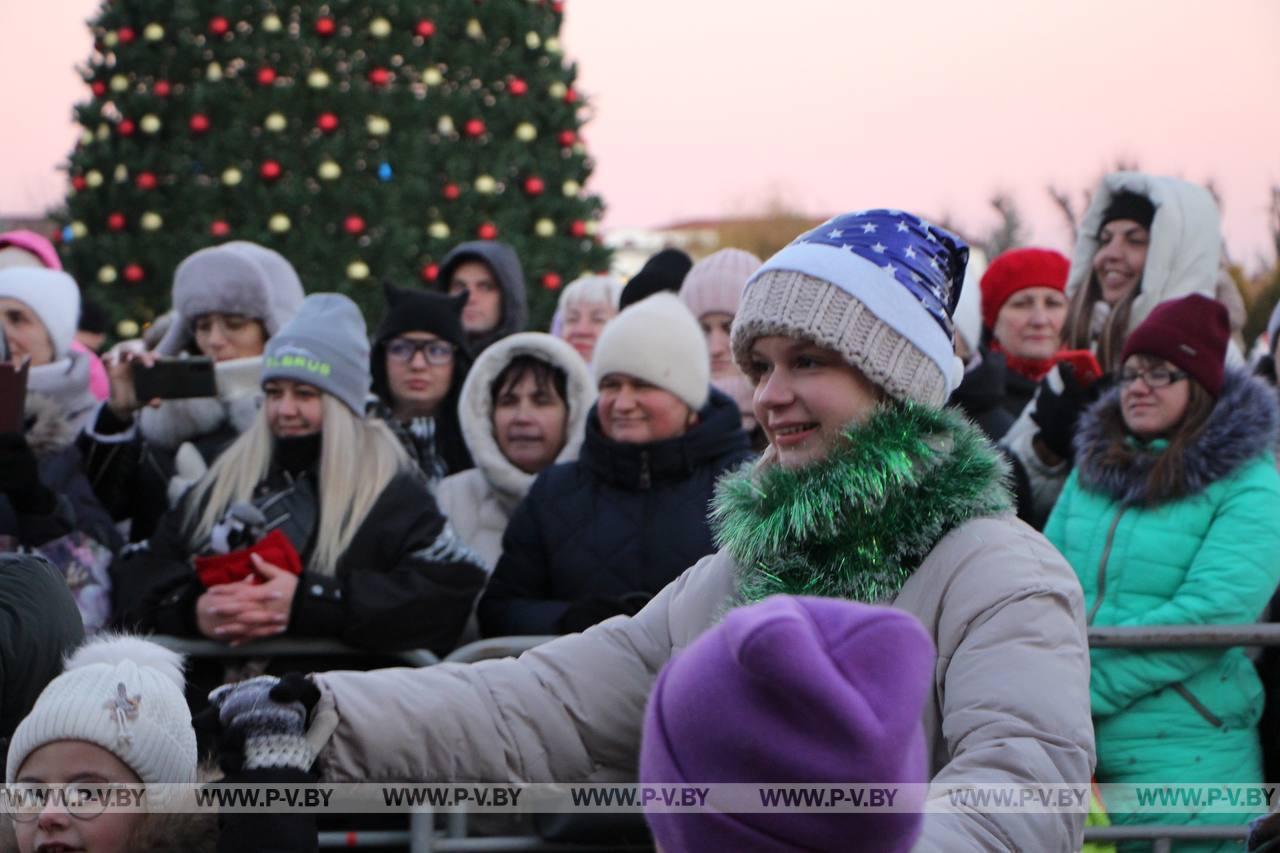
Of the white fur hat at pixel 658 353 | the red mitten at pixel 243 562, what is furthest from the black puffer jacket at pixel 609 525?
the red mitten at pixel 243 562

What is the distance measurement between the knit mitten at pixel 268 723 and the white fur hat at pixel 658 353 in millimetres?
2963

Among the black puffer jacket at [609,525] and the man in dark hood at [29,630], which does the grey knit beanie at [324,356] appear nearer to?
the black puffer jacket at [609,525]

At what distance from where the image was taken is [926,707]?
2.49 m

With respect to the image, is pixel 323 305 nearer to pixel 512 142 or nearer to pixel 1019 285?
pixel 1019 285

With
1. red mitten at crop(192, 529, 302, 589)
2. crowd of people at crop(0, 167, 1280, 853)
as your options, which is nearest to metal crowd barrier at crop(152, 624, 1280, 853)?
crowd of people at crop(0, 167, 1280, 853)

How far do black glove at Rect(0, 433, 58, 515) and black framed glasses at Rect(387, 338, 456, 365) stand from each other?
5.23 ft

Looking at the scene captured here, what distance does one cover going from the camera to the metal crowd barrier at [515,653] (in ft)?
15.0

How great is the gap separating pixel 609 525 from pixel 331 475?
910mm

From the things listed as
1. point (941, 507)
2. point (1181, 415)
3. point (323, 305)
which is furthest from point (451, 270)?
point (941, 507)

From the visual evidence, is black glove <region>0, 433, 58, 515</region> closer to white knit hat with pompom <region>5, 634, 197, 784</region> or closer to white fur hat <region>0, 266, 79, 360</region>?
white fur hat <region>0, 266, 79, 360</region>

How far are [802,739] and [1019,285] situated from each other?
5.47m

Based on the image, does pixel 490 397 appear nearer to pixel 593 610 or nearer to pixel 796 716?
pixel 593 610

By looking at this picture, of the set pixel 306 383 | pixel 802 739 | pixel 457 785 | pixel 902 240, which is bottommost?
pixel 457 785

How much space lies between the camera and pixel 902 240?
116 inches
